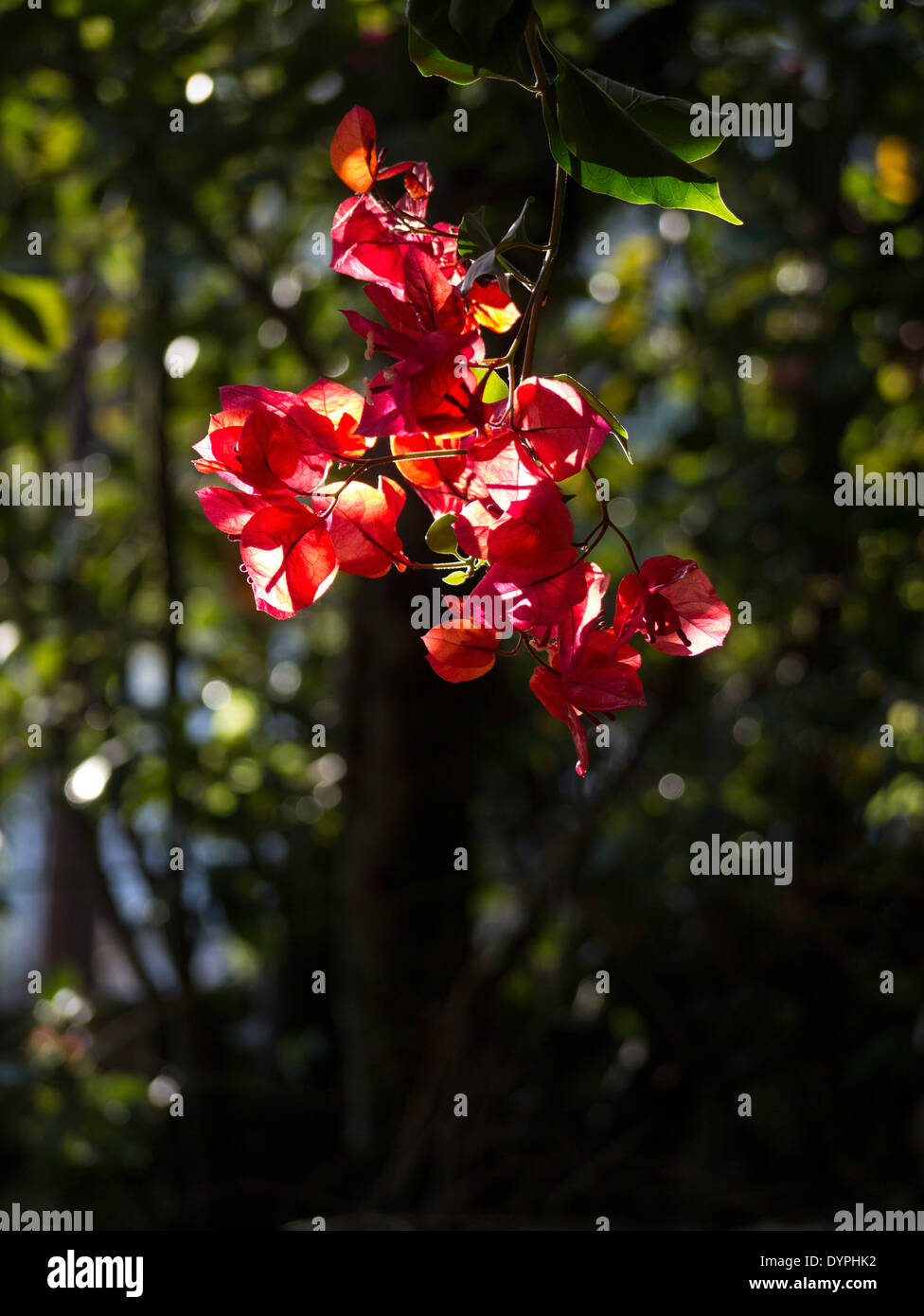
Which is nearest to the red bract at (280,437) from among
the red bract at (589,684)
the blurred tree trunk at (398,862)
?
the red bract at (589,684)

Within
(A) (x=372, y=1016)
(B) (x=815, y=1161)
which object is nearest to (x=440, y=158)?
(A) (x=372, y=1016)

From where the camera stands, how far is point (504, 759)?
179 centimetres

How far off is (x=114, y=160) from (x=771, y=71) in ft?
2.84

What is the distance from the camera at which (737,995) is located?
164 centimetres

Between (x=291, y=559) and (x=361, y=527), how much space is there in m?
0.03

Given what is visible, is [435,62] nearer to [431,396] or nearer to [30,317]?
[431,396]

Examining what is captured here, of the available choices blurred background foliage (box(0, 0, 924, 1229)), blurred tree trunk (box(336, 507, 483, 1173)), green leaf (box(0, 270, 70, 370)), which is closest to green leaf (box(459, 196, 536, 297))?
green leaf (box(0, 270, 70, 370))

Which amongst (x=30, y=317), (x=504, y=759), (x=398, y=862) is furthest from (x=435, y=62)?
(x=504, y=759)

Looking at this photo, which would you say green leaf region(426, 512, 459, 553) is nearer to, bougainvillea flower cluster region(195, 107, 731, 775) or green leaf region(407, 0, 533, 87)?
bougainvillea flower cluster region(195, 107, 731, 775)

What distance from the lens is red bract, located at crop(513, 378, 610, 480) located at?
0.32 metres

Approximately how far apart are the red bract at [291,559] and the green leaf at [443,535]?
4 centimetres

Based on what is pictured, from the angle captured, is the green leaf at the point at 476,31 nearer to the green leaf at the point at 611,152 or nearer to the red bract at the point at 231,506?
the green leaf at the point at 611,152

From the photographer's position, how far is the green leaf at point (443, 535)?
360 millimetres
